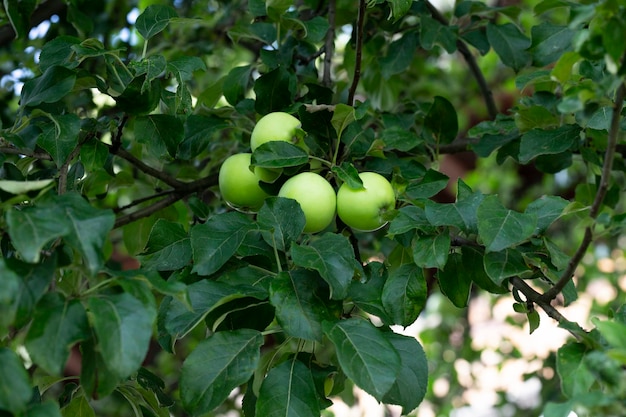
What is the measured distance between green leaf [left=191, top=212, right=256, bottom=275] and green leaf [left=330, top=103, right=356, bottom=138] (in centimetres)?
22

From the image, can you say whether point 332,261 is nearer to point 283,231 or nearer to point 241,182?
point 283,231

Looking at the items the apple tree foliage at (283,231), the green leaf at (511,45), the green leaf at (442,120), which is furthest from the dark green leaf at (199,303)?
the green leaf at (511,45)

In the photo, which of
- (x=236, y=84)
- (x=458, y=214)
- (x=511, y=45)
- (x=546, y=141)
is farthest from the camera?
(x=511, y=45)

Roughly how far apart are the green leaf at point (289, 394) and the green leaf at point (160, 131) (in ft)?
1.30

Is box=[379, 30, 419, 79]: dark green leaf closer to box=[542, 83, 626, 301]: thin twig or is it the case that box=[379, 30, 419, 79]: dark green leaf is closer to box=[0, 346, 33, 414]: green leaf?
box=[542, 83, 626, 301]: thin twig

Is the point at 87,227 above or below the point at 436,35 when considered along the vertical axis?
above

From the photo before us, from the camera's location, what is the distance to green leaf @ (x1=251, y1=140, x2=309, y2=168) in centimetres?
95

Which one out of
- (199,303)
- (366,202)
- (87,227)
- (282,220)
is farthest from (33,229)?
(366,202)

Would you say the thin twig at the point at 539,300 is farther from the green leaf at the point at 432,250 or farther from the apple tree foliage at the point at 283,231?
the green leaf at the point at 432,250

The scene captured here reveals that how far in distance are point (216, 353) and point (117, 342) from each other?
0.18m

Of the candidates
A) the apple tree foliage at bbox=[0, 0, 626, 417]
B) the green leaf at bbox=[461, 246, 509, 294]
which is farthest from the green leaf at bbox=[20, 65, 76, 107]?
the green leaf at bbox=[461, 246, 509, 294]

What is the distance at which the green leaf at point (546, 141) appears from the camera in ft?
3.72

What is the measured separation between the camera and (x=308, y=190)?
0.96 m

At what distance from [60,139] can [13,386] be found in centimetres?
40
